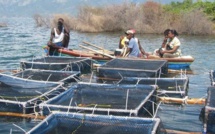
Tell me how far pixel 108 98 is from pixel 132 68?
3064mm

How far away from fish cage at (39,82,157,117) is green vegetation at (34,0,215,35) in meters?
29.8

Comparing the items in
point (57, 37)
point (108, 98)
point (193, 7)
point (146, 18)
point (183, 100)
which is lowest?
point (183, 100)

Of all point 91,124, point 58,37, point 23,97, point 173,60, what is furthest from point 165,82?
point 58,37

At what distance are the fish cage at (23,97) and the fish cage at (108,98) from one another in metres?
0.55

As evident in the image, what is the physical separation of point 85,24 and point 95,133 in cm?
3603

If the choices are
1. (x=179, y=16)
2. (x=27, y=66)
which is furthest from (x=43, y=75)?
(x=179, y=16)

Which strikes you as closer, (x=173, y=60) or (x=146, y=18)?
(x=173, y=60)

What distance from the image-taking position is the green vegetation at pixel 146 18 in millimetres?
37344

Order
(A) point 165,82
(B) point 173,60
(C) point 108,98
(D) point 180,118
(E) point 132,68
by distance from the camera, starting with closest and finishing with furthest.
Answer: (C) point 108,98 < (D) point 180,118 < (A) point 165,82 < (E) point 132,68 < (B) point 173,60

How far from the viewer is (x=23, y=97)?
8.80 m

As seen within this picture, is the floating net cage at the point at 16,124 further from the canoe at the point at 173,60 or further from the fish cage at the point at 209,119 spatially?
the canoe at the point at 173,60

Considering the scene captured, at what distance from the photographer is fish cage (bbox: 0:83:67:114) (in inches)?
321

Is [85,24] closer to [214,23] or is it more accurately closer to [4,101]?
[214,23]

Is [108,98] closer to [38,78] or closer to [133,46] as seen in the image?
[38,78]
